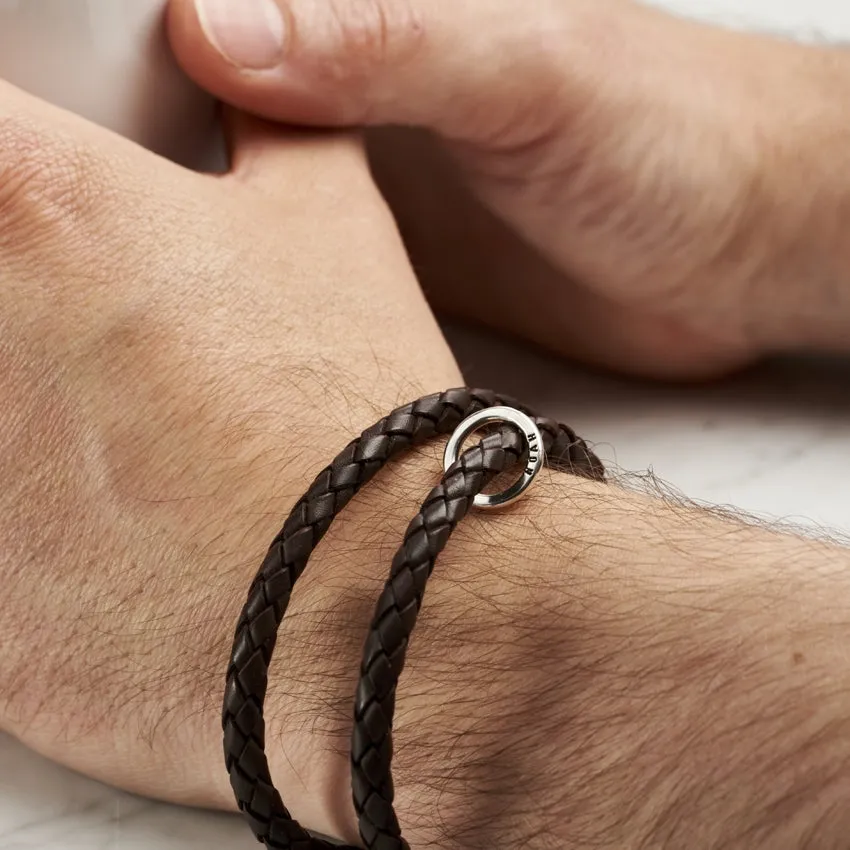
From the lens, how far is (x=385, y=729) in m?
0.44

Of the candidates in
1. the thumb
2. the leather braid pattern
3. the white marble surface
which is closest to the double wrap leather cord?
the leather braid pattern

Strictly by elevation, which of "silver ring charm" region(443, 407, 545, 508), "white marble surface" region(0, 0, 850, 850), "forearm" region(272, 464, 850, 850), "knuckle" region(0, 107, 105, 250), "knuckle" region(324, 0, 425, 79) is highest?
"knuckle" region(324, 0, 425, 79)

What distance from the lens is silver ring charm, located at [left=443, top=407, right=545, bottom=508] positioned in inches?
19.9

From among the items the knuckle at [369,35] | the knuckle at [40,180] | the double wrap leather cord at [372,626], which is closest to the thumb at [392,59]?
the knuckle at [369,35]

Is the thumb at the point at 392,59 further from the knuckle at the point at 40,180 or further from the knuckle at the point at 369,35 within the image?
the knuckle at the point at 40,180

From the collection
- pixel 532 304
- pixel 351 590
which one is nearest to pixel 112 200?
pixel 351 590

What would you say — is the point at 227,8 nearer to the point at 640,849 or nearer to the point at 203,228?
the point at 203,228

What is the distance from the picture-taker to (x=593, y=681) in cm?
47

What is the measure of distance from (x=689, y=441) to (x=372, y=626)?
0.41 meters

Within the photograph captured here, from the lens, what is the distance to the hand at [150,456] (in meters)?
0.52

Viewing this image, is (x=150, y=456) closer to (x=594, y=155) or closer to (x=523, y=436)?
(x=523, y=436)

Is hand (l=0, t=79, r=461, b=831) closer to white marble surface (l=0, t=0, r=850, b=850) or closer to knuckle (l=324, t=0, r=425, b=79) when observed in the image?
white marble surface (l=0, t=0, r=850, b=850)

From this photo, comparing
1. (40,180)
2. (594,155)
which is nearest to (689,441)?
(594,155)

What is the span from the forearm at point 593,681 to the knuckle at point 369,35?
29cm
